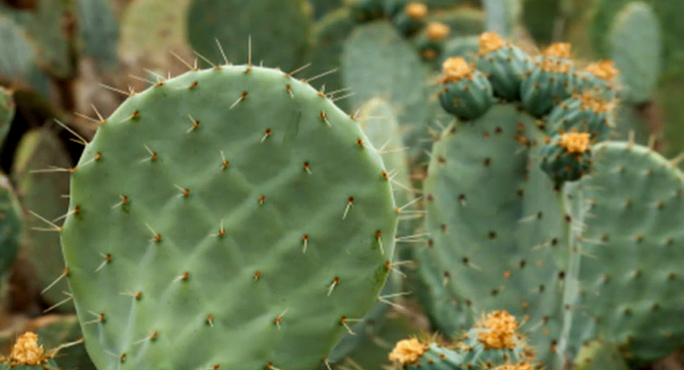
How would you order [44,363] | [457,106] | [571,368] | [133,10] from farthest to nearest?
[133,10], [571,368], [457,106], [44,363]

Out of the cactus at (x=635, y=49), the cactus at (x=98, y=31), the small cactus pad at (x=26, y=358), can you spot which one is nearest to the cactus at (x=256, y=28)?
the cactus at (x=98, y=31)

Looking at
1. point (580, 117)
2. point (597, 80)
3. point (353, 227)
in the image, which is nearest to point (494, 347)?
point (353, 227)

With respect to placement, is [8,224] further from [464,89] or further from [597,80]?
[597,80]

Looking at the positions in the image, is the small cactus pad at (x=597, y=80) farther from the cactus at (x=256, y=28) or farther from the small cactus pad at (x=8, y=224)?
the cactus at (x=256, y=28)

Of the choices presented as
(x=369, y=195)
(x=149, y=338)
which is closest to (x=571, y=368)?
(x=369, y=195)

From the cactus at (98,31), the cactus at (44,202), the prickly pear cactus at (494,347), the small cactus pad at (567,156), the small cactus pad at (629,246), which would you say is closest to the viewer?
the prickly pear cactus at (494,347)

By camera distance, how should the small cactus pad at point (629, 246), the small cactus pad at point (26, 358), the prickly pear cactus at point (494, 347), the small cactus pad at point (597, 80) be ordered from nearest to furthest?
the small cactus pad at point (26, 358) → the prickly pear cactus at point (494, 347) → the small cactus pad at point (597, 80) → the small cactus pad at point (629, 246)

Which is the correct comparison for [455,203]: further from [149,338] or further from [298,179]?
[149,338]

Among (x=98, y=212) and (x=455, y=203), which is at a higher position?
(x=98, y=212)
